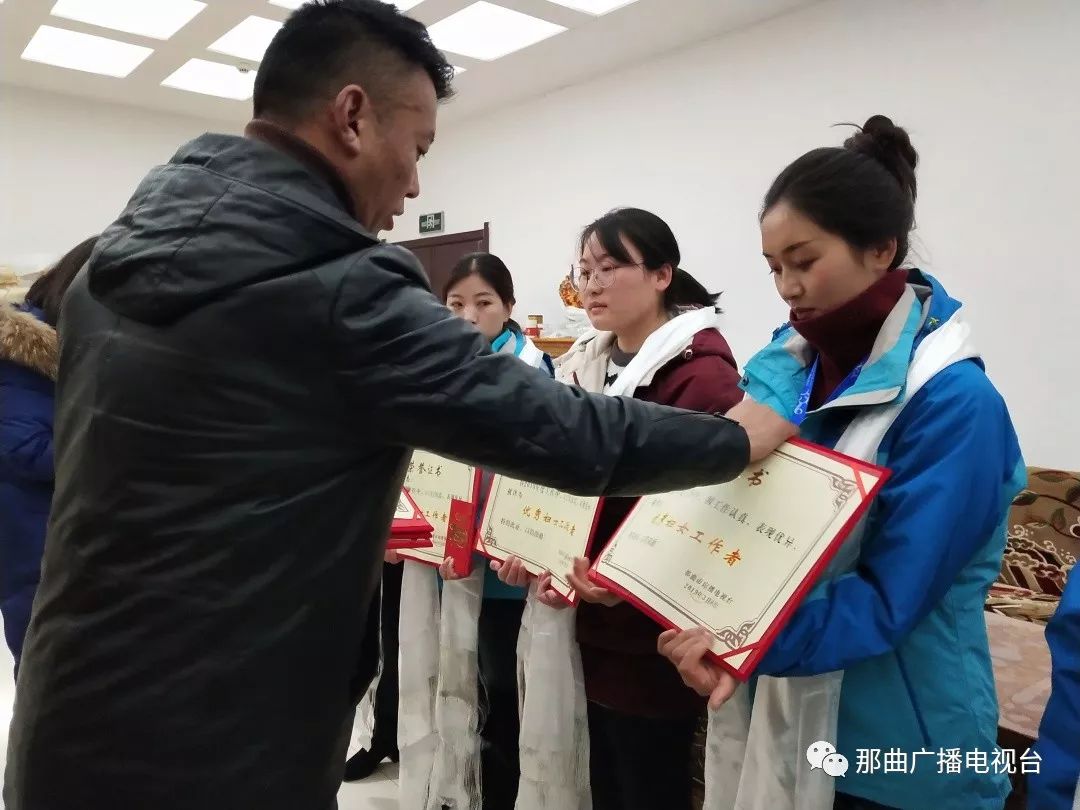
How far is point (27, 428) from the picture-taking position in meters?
1.61

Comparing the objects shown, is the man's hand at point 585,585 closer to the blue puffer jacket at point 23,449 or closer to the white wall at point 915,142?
the blue puffer jacket at point 23,449

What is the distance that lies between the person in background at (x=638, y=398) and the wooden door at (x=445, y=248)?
4.54 meters

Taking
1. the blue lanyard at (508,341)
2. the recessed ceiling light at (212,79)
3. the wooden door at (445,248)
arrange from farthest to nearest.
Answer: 1. the wooden door at (445,248)
2. the recessed ceiling light at (212,79)
3. the blue lanyard at (508,341)

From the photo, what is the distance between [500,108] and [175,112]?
286 cm

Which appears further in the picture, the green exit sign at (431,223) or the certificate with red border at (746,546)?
the green exit sign at (431,223)

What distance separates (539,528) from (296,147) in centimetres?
89

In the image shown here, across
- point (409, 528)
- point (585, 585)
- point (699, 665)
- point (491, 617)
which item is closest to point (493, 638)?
point (491, 617)

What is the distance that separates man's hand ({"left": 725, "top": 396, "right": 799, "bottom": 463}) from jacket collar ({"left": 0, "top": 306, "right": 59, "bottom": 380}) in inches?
54.7

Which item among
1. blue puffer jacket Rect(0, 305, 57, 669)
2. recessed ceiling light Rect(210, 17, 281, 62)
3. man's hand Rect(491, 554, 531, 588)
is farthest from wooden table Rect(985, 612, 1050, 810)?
recessed ceiling light Rect(210, 17, 281, 62)

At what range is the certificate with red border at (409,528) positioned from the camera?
156cm

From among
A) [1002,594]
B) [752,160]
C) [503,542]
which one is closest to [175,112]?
[752,160]

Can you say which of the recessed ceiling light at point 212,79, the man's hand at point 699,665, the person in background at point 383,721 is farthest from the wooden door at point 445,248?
the man's hand at point 699,665

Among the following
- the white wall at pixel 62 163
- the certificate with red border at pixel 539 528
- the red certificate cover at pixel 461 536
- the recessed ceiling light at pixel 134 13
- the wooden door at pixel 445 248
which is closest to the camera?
the certificate with red border at pixel 539 528

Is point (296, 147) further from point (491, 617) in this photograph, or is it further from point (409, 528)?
point (491, 617)
